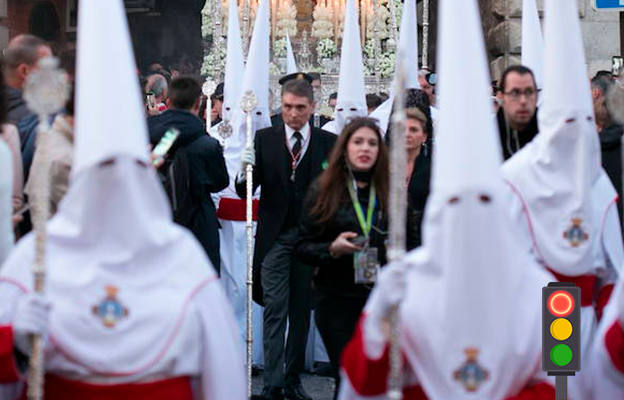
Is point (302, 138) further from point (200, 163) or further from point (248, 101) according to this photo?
point (248, 101)

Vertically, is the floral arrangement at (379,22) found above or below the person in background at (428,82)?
above

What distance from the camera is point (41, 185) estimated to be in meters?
4.61

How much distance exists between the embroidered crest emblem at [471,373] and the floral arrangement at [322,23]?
17.5 m

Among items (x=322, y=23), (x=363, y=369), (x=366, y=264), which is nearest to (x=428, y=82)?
(x=366, y=264)

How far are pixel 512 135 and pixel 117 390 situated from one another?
3.49 m

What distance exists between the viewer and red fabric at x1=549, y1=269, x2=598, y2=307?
21.5 feet

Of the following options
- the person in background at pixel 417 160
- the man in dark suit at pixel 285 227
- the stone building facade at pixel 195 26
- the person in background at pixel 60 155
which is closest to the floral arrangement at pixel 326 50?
the stone building facade at pixel 195 26

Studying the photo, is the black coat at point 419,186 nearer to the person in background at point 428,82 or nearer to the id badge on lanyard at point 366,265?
the id badge on lanyard at point 366,265

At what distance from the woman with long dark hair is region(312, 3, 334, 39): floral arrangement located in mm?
15184

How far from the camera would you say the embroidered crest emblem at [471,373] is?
4.63 metres

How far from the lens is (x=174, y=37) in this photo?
25719 millimetres

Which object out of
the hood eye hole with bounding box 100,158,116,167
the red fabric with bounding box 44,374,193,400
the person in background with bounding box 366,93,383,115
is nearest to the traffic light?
the red fabric with bounding box 44,374,193,400

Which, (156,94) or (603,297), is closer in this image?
(603,297)

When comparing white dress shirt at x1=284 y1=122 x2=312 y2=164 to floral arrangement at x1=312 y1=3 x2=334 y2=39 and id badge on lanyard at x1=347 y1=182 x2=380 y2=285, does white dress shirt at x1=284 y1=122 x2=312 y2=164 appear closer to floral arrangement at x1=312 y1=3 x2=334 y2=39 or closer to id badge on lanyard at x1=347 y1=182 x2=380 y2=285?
id badge on lanyard at x1=347 y1=182 x2=380 y2=285
